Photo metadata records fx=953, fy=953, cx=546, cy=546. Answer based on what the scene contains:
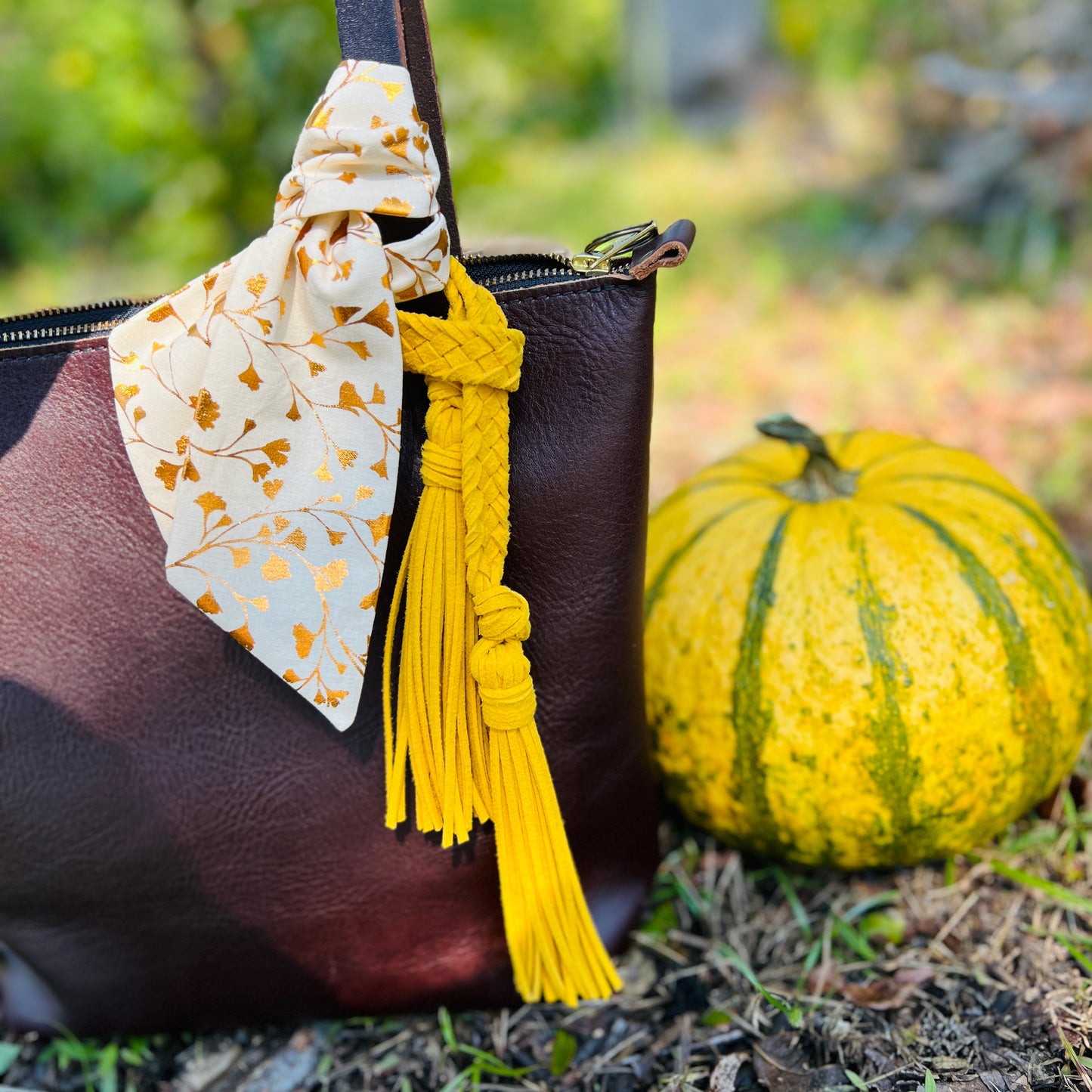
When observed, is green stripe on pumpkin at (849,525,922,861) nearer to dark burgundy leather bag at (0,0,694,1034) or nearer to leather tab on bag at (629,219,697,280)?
dark burgundy leather bag at (0,0,694,1034)

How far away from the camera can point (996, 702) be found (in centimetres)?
125

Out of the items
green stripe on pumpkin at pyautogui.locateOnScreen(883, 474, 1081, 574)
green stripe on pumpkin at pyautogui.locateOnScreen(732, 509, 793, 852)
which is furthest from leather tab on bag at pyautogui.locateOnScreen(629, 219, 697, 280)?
green stripe on pumpkin at pyautogui.locateOnScreen(883, 474, 1081, 574)

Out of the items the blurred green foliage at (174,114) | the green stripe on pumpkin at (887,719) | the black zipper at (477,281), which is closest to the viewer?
the black zipper at (477,281)

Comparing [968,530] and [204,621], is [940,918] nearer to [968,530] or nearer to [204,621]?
[968,530]

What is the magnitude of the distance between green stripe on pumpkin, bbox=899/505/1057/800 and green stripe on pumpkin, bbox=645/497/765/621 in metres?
0.29

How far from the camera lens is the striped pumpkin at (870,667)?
1245 millimetres

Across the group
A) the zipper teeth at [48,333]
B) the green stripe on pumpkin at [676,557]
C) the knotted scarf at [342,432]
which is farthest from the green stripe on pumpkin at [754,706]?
the zipper teeth at [48,333]

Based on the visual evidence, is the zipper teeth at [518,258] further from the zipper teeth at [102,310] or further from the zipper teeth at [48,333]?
the zipper teeth at [48,333]

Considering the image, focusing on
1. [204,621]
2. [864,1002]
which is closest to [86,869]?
[204,621]

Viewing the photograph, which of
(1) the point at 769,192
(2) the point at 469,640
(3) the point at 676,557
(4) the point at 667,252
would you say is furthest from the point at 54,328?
(1) the point at 769,192

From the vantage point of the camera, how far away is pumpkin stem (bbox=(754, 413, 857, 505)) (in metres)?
1.38

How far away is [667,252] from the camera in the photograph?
3.34 feet

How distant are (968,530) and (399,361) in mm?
831

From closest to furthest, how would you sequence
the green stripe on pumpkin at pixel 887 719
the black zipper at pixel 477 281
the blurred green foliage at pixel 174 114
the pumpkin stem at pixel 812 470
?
the black zipper at pixel 477 281, the green stripe on pumpkin at pixel 887 719, the pumpkin stem at pixel 812 470, the blurred green foliage at pixel 174 114
